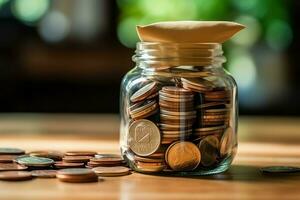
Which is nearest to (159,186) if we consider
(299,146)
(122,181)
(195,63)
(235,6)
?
(122,181)

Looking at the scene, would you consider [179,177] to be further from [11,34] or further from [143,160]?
[11,34]

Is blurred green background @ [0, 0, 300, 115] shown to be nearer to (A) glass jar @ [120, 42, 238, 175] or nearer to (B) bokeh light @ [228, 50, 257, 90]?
(B) bokeh light @ [228, 50, 257, 90]

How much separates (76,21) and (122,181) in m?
1.99

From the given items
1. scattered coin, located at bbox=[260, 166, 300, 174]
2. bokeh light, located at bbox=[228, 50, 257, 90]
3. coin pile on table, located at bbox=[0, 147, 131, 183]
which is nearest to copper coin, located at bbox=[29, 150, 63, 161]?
coin pile on table, located at bbox=[0, 147, 131, 183]

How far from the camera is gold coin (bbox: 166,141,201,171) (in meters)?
0.94

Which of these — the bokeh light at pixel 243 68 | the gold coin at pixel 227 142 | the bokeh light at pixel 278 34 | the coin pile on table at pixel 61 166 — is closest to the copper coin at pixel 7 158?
the coin pile on table at pixel 61 166

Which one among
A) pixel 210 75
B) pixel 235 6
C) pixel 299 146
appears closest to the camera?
pixel 210 75

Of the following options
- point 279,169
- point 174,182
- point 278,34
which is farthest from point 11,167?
point 278,34

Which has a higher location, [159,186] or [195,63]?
[195,63]

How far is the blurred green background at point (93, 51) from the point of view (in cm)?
278

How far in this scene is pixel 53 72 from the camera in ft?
9.34

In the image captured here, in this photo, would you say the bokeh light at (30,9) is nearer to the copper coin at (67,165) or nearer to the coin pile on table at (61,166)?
the coin pile on table at (61,166)

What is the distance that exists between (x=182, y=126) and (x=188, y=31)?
13 centimetres

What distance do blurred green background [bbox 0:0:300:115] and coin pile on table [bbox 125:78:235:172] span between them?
1830 millimetres
